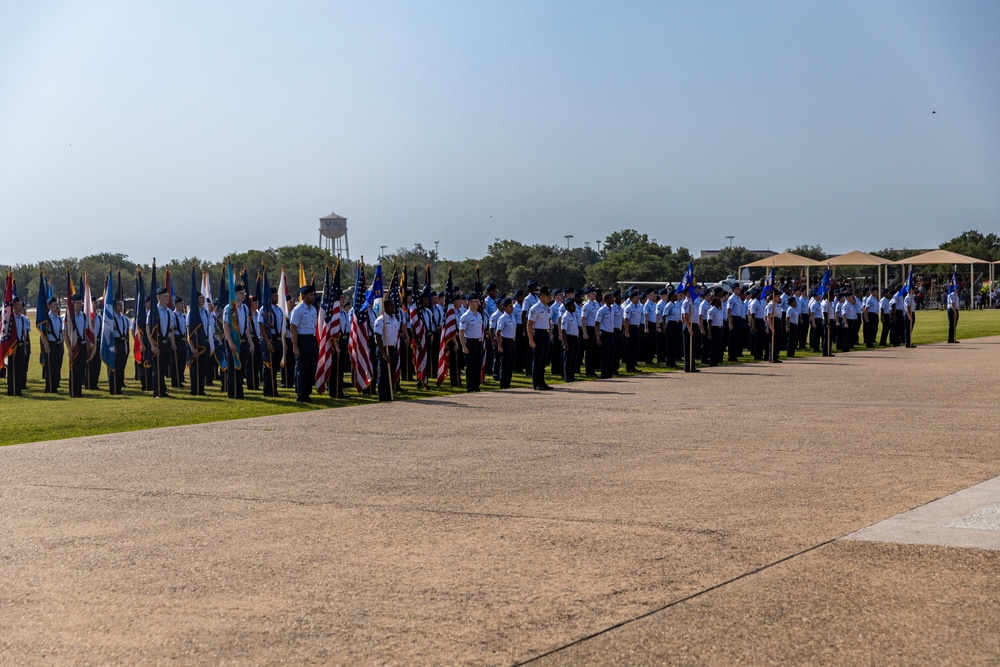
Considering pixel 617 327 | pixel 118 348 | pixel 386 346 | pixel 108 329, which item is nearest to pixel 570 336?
pixel 617 327

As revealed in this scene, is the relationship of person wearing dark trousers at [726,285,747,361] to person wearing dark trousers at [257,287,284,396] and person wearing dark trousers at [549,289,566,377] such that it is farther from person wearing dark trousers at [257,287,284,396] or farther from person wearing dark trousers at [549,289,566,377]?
person wearing dark trousers at [257,287,284,396]

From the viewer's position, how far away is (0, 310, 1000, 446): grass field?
1491cm

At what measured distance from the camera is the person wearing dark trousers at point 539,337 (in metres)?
19.5

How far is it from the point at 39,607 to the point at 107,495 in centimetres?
347

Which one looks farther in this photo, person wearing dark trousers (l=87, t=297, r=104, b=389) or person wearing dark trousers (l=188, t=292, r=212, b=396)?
person wearing dark trousers (l=87, t=297, r=104, b=389)

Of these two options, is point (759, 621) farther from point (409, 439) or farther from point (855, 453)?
point (409, 439)

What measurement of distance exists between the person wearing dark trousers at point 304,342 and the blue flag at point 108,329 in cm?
500

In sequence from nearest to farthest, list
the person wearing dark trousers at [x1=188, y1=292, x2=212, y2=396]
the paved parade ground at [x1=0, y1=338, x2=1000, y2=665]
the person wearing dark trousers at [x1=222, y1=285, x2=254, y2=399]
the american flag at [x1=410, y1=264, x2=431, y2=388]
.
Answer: the paved parade ground at [x1=0, y1=338, x2=1000, y2=665] → the person wearing dark trousers at [x1=222, y1=285, x2=254, y2=399] → the person wearing dark trousers at [x1=188, y1=292, x2=212, y2=396] → the american flag at [x1=410, y1=264, x2=431, y2=388]

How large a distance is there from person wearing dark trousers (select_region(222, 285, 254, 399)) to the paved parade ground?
565 cm

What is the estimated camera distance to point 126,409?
17.5 metres

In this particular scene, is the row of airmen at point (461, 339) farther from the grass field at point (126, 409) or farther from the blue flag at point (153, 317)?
the grass field at point (126, 409)

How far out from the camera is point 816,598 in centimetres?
565

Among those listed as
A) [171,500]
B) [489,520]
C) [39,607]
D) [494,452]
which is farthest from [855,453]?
[39,607]

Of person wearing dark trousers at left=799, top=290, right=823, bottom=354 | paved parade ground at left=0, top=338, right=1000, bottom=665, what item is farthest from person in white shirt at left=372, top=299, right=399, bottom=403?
person wearing dark trousers at left=799, top=290, right=823, bottom=354
